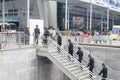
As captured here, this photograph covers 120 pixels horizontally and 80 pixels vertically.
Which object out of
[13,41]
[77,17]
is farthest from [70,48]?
[77,17]

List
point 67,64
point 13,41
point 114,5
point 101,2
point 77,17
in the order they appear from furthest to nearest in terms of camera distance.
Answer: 1. point 114,5
2. point 77,17
3. point 101,2
4. point 13,41
5. point 67,64

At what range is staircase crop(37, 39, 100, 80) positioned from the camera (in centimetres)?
1548

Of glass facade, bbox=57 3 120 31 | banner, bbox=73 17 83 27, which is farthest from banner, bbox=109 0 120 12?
banner, bbox=73 17 83 27

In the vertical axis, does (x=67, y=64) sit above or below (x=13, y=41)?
below

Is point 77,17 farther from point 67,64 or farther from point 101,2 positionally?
point 67,64

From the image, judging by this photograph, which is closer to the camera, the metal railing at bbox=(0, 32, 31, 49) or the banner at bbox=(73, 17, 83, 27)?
the metal railing at bbox=(0, 32, 31, 49)

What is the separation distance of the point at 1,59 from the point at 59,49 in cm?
413

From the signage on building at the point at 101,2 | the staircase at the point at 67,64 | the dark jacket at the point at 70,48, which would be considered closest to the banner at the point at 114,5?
the signage on building at the point at 101,2

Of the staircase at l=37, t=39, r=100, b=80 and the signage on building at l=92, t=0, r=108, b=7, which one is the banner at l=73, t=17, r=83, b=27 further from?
the staircase at l=37, t=39, r=100, b=80

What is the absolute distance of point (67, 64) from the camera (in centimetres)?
1602

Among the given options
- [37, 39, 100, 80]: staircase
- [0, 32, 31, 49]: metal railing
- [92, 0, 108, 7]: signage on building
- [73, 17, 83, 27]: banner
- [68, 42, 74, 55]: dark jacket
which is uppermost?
[92, 0, 108, 7]: signage on building

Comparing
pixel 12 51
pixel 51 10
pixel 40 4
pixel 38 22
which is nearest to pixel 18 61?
pixel 12 51

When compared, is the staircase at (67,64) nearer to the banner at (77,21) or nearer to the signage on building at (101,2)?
the signage on building at (101,2)

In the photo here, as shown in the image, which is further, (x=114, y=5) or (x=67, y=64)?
(x=114, y=5)
